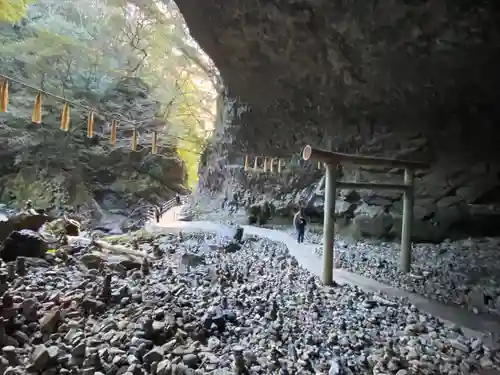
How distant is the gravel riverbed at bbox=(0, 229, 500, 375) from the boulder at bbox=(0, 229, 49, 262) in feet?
1.68

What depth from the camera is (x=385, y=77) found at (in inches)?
460

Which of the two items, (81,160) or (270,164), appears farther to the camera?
(81,160)

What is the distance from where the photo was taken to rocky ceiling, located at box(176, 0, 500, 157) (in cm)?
915

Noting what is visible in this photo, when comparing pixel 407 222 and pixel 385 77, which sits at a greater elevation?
pixel 385 77

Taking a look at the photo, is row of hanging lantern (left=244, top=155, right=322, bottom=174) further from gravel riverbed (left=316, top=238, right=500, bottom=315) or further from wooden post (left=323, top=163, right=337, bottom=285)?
wooden post (left=323, top=163, right=337, bottom=285)

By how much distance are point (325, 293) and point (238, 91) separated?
37.6 ft

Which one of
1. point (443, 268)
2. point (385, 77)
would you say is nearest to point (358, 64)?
point (385, 77)

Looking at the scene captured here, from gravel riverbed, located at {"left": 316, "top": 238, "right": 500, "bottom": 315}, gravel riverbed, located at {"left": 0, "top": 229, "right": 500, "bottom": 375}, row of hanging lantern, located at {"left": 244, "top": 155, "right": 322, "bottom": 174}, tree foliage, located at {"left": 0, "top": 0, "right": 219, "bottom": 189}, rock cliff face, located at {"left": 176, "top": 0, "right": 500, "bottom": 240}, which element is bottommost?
gravel riverbed, located at {"left": 0, "top": 229, "right": 500, "bottom": 375}

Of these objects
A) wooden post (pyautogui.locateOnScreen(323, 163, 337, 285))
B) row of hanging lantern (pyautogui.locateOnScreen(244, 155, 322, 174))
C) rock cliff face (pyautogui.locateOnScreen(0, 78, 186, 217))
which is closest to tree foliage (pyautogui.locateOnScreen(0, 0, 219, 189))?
rock cliff face (pyautogui.locateOnScreen(0, 78, 186, 217))

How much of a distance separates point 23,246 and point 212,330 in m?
4.50

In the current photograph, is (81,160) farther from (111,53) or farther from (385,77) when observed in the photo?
(385,77)

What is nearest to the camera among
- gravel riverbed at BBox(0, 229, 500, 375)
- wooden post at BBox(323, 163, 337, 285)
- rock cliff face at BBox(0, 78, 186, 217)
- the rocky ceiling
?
gravel riverbed at BBox(0, 229, 500, 375)

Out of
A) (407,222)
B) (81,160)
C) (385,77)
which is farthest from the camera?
(81,160)

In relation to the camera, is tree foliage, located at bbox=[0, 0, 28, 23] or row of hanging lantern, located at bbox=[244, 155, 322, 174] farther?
row of hanging lantern, located at bbox=[244, 155, 322, 174]
